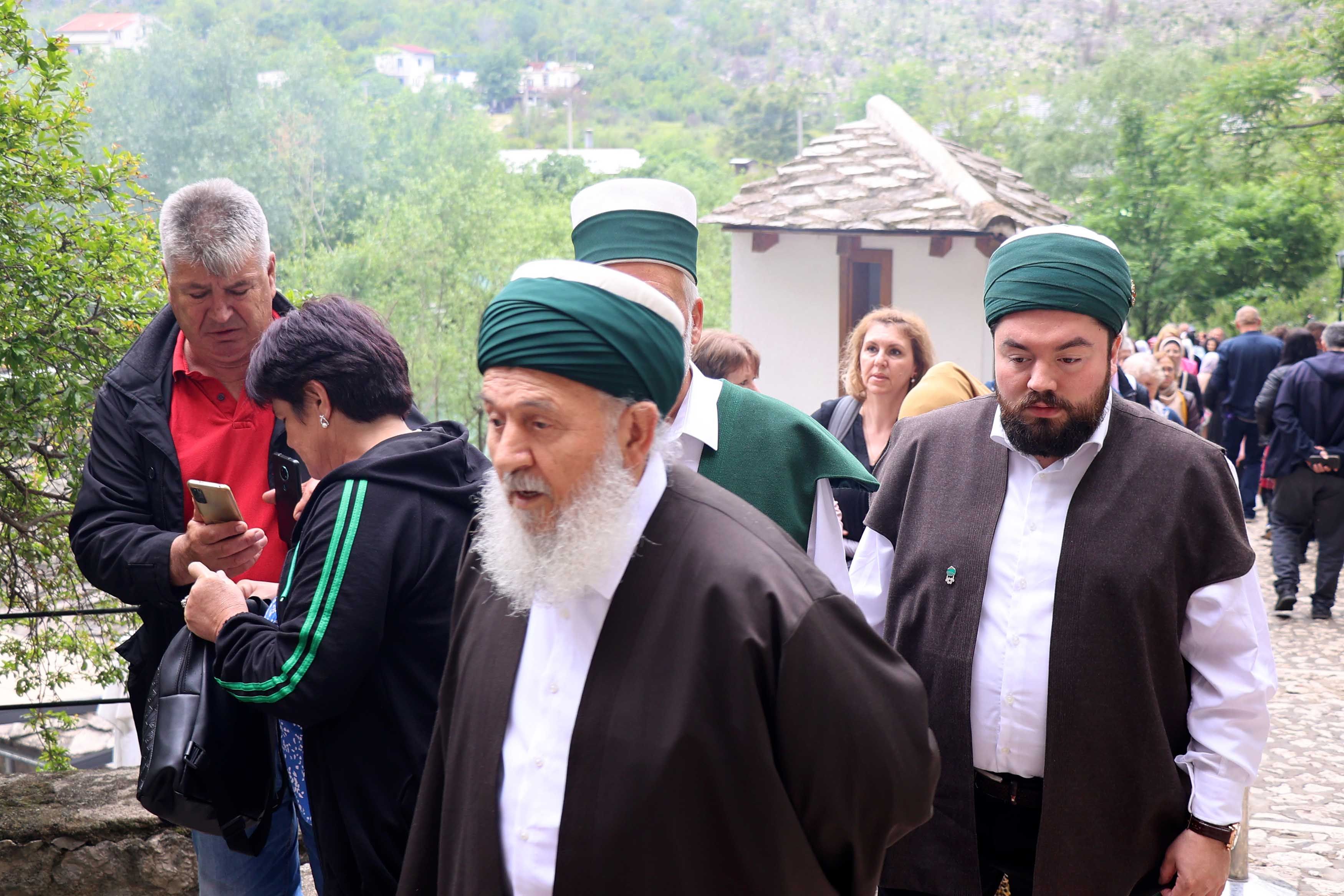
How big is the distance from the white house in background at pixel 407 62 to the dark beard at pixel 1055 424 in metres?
125

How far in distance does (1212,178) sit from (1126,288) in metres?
27.6

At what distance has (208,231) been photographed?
106 inches

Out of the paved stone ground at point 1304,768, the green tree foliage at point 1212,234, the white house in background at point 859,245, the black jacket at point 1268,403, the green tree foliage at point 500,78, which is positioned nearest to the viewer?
the paved stone ground at point 1304,768

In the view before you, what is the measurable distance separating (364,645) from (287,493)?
63 centimetres

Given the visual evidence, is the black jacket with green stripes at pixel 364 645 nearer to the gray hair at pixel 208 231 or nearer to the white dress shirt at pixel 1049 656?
the gray hair at pixel 208 231

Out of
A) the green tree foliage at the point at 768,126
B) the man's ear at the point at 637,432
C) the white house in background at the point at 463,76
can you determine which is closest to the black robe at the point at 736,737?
the man's ear at the point at 637,432

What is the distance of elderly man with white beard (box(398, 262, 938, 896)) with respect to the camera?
4.90ft

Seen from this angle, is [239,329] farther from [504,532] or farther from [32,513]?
[32,513]

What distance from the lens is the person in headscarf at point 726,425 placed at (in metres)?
2.42

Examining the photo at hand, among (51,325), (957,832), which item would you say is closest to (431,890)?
(957,832)

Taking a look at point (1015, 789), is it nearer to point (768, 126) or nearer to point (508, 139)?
point (768, 126)

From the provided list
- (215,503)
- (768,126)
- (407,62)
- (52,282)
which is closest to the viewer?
(215,503)

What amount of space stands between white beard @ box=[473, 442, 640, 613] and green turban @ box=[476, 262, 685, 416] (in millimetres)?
109

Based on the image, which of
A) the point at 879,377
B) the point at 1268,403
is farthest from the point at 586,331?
the point at 1268,403
